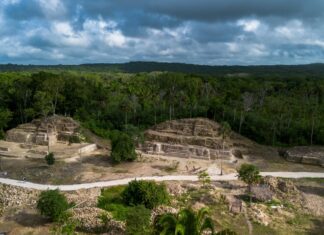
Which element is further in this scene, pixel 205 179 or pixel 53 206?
pixel 205 179

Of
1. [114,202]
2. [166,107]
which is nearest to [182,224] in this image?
[114,202]

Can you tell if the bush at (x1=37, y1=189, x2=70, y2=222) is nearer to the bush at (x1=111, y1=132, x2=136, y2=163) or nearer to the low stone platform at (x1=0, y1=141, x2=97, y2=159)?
the bush at (x1=111, y1=132, x2=136, y2=163)

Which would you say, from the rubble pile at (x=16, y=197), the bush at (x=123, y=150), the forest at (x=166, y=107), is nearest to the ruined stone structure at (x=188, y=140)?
the bush at (x=123, y=150)

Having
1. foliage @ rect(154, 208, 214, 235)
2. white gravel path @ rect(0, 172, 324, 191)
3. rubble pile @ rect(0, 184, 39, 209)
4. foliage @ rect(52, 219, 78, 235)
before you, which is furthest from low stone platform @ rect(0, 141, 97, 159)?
foliage @ rect(154, 208, 214, 235)

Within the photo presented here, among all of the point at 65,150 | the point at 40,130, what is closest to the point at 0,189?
the point at 65,150

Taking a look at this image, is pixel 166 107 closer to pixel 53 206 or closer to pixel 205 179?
pixel 205 179

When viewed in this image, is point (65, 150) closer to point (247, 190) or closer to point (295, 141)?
point (247, 190)

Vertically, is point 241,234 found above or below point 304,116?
below
